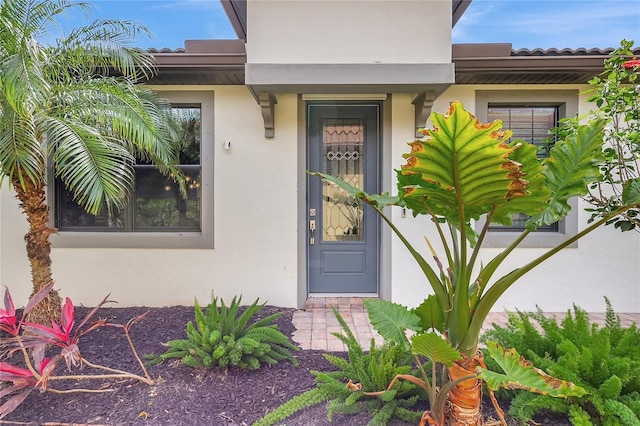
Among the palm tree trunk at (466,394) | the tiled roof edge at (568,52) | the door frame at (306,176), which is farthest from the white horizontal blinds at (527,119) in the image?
the palm tree trunk at (466,394)

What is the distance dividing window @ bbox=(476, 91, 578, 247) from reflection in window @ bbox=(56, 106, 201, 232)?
14.2ft

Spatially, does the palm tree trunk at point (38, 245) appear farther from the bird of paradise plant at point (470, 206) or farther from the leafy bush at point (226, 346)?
the bird of paradise plant at point (470, 206)

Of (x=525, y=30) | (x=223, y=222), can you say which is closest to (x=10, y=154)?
(x=223, y=222)

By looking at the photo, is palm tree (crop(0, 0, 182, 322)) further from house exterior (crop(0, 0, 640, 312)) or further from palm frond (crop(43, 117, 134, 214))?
house exterior (crop(0, 0, 640, 312))

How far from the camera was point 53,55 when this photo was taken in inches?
128

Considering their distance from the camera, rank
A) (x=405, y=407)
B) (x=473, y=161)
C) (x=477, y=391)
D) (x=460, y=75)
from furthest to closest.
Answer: (x=460, y=75), (x=405, y=407), (x=477, y=391), (x=473, y=161)

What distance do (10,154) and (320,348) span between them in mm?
3512

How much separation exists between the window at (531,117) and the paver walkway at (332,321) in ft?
3.80

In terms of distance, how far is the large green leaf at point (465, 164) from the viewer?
1.47m

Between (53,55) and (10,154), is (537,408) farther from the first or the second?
(53,55)

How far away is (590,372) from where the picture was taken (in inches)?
87.1

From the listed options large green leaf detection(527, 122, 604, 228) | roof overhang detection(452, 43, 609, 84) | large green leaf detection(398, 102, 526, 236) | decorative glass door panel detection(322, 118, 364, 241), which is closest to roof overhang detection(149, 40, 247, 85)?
decorative glass door panel detection(322, 118, 364, 241)

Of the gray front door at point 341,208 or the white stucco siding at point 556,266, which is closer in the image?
the white stucco siding at point 556,266

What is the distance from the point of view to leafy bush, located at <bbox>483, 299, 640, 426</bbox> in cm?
204
